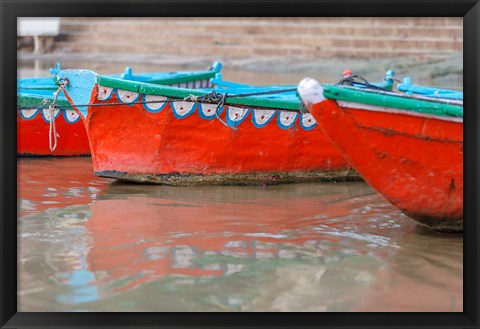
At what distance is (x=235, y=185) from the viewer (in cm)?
687

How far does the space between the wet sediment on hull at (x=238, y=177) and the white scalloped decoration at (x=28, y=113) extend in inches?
58.5

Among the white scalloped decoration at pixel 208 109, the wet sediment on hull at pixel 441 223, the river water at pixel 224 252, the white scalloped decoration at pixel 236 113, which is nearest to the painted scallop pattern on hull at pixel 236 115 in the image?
the white scalloped decoration at pixel 236 113

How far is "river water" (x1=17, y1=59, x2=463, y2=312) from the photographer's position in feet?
13.3

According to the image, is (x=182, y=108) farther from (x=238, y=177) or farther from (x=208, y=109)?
(x=238, y=177)

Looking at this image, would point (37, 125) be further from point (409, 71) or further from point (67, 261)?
point (409, 71)

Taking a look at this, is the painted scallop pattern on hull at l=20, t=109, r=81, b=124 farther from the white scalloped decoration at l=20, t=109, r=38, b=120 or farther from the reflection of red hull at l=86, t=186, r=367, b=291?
the reflection of red hull at l=86, t=186, r=367, b=291

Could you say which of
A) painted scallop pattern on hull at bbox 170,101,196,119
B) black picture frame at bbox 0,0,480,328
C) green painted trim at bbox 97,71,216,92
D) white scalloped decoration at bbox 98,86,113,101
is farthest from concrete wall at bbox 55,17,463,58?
black picture frame at bbox 0,0,480,328

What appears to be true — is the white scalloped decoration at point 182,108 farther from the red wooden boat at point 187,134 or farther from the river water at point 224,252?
the river water at point 224,252

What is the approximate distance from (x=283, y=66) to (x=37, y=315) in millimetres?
17113

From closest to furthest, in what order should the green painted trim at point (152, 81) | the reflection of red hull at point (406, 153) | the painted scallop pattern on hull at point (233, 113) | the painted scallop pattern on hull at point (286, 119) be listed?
the reflection of red hull at point (406, 153), the green painted trim at point (152, 81), the painted scallop pattern on hull at point (233, 113), the painted scallop pattern on hull at point (286, 119)

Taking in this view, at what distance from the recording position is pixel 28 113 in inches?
305

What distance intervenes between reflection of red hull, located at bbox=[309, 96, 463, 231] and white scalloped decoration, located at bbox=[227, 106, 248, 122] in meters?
1.95

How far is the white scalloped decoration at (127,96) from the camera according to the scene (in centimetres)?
639

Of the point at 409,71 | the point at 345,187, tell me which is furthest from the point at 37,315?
the point at 409,71
